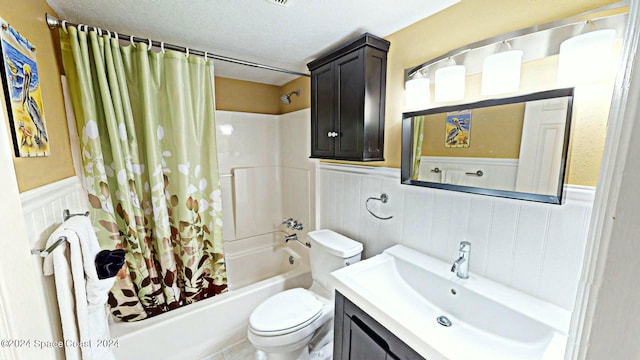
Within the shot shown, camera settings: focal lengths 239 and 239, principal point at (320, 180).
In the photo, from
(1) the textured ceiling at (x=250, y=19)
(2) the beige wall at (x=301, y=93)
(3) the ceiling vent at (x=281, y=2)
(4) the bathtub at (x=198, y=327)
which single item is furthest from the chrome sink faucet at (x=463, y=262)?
(2) the beige wall at (x=301, y=93)

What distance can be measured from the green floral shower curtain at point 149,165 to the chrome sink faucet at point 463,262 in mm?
1626

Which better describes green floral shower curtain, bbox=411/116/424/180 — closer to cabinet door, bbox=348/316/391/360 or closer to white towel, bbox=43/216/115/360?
cabinet door, bbox=348/316/391/360

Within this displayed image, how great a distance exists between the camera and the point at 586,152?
846mm

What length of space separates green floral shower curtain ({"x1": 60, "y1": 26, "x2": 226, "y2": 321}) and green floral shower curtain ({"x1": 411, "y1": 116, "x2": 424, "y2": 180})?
142 cm

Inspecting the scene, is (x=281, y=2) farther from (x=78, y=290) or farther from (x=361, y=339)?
(x=361, y=339)

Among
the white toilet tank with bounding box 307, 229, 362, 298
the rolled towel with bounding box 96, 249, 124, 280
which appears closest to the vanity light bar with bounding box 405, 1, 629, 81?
the white toilet tank with bounding box 307, 229, 362, 298

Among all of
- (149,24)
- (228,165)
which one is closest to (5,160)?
(149,24)

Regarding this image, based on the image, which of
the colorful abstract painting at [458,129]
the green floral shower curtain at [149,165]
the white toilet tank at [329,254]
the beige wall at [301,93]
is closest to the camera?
the colorful abstract painting at [458,129]

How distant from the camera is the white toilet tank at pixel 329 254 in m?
1.54

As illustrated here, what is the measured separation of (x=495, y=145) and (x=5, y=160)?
1579 millimetres

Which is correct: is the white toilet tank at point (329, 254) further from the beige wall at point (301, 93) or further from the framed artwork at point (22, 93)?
the framed artwork at point (22, 93)

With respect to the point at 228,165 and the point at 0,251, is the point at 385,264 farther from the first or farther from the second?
the point at 228,165

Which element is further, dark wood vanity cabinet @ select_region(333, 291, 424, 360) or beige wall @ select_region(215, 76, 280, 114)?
beige wall @ select_region(215, 76, 280, 114)

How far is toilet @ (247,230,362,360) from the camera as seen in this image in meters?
1.30
